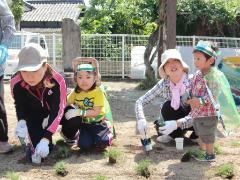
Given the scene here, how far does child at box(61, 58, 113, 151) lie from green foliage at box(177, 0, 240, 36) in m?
A: 10.9

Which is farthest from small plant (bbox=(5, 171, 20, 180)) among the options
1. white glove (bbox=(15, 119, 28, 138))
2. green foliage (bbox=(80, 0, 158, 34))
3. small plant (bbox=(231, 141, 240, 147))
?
Result: green foliage (bbox=(80, 0, 158, 34))

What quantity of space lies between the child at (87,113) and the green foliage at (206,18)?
1091 centimetres

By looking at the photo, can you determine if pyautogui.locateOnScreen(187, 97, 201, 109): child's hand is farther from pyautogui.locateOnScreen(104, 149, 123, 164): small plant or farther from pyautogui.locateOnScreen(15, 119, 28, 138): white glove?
pyautogui.locateOnScreen(15, 119, 28, 138): white glove

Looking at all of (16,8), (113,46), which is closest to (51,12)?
(16,8)

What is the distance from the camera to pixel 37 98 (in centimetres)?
412

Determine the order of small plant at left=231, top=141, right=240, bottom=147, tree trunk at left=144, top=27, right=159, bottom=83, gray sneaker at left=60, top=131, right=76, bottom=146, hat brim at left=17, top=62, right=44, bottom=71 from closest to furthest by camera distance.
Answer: hat brim at left=17, top=62, right=44, bottom=71 < gray sneaker at left=60, top=131, right=76, bottom=146 < small plant at left=231, top=141, right=240, bottom=147 < tree trunk at left=144, top=27, right=159, bottom=83

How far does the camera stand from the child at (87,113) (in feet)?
13.9

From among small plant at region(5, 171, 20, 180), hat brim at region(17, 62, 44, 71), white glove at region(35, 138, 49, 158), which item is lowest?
small plant at region(5, 171, 20, 180)

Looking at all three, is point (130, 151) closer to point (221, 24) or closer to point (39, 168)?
point (39, 168)

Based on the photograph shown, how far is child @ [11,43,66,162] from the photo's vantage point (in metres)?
3.84

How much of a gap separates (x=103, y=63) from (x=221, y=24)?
473 cm

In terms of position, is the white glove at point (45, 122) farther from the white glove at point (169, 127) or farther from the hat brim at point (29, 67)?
the white glove at point (169, 127)

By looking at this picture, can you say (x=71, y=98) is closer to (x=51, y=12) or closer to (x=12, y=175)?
(x=12, y=175)

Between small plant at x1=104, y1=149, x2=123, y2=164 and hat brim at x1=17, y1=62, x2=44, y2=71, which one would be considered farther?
small plant at x1=104, y1=149, x2=123, y2=164
